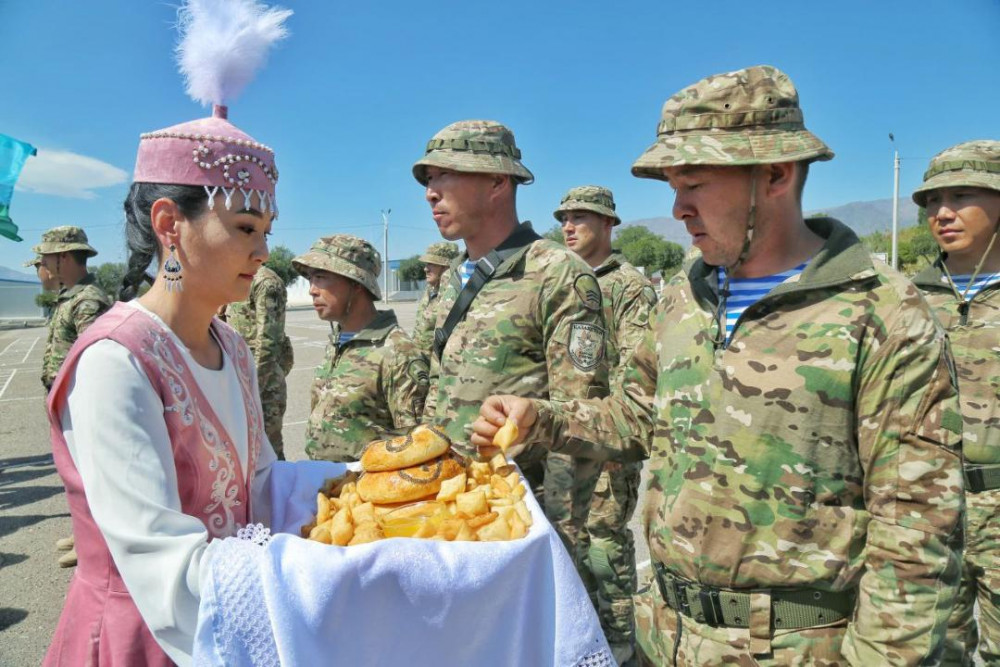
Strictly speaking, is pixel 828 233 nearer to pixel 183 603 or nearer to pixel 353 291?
pixel 183 603

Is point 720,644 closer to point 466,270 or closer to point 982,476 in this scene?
point 982,476

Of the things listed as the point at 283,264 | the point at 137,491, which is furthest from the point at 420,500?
the point at 283,264

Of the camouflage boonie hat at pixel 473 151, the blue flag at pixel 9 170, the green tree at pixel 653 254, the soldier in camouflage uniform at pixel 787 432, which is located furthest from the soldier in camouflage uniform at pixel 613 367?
the green tree at pixel 653 254

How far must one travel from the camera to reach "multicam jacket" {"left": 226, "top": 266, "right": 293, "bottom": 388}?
6.16 m

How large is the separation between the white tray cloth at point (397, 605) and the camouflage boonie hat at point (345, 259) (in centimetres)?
285

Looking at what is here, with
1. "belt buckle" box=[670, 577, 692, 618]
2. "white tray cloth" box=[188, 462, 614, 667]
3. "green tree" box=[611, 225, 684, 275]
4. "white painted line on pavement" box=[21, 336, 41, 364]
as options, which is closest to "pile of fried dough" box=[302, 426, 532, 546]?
"white tray cloth" box=[188, 462, 614, 667]

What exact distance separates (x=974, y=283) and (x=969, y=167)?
68cm

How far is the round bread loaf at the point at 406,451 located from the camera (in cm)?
208

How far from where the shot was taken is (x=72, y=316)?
20.5 ft

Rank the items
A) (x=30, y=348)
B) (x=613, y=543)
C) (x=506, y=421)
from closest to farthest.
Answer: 1. (x=506, y=421)
2. (x=613, y=543)
3. (x=30, y=348)

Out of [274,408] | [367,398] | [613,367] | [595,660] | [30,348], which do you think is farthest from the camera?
[30,348]

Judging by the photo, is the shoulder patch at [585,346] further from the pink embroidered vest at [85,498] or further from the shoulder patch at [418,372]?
the pink embroidered vest at [85,498]

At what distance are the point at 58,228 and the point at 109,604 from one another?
21.5ft

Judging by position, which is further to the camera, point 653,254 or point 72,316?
point 653,254
